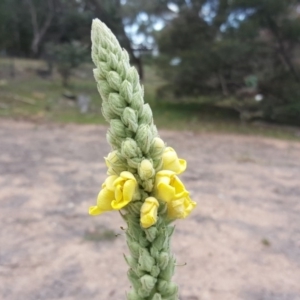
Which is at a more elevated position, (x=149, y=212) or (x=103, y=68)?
(x=103, y=68)

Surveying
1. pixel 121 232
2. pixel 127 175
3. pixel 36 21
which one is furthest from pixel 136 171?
pixel 36 21

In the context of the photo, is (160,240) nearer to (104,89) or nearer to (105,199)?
(105,199)

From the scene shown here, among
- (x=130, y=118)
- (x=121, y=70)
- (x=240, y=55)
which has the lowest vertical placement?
(x=130, y=118)

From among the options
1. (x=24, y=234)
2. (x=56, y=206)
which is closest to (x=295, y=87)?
(x=56, y=206)

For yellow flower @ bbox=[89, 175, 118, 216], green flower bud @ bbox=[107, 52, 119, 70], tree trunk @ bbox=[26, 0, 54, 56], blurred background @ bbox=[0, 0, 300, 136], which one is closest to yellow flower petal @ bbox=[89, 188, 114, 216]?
yellow flower @ bbox=[89, 175, 118, 216]

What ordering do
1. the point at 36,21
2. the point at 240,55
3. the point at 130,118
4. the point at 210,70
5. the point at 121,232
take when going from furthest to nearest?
the point at 36,21
the point at 210,70
the point at 240,55
the point at 121,232
the point at 130,118

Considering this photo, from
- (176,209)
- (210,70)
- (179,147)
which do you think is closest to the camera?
(176,209)

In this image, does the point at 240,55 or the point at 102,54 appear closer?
the point at 102,54
